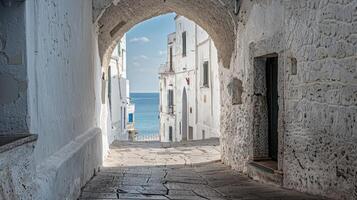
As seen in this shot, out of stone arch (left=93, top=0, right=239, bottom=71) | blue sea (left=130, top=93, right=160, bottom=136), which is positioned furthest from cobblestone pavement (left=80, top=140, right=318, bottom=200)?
blue sea (left=130, top=93, right=160, bottom=136)

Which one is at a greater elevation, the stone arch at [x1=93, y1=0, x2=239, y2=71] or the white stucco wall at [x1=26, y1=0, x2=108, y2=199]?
the stone arch at [x1=93, y1=0, x2=239, y2=71]

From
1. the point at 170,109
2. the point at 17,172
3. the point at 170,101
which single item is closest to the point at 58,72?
the point at 17,172

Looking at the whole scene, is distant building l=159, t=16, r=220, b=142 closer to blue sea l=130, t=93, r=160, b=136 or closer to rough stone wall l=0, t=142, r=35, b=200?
rough stone wall l=0, t=142, r=35, b=200

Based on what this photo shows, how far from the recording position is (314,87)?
4.82m

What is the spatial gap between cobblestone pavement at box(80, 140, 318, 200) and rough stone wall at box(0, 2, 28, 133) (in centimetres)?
217

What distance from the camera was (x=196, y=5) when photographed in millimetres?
8359

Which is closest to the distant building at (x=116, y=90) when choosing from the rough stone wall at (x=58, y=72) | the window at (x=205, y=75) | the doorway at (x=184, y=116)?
the window at (x=205, y=75)

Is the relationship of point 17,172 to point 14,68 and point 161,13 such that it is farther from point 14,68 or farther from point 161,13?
point 161,13

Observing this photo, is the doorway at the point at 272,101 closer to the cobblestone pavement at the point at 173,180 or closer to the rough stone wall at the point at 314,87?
the rough stone wall at the point at 314,87

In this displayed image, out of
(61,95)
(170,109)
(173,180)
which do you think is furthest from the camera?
(170,109)

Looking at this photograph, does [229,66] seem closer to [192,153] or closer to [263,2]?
[263,2]

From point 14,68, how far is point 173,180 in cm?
391

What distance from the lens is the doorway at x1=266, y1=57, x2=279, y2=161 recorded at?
268 inches

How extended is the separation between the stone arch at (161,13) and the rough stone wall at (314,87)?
1.18 meters
